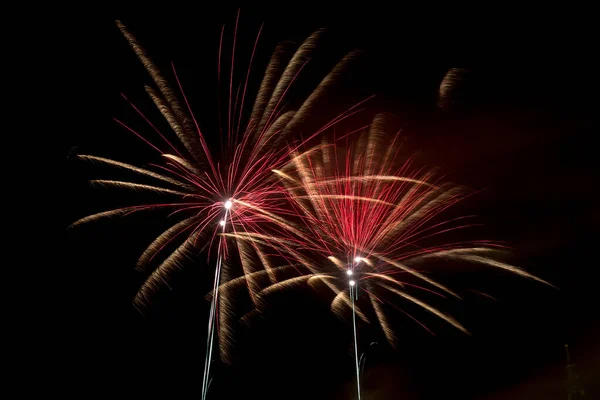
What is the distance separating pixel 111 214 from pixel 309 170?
420 cm

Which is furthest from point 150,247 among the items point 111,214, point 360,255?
point 360,255

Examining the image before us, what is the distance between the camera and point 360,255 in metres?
12.9

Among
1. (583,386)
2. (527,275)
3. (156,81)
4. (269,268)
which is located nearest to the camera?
(527,275)

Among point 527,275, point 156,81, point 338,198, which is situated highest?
point 156,81

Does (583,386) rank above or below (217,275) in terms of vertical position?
above

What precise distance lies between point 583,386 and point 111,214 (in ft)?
94.9

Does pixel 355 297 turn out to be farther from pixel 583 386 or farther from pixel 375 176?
pixel 583 386

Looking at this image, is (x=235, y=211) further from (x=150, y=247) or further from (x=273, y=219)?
(x=150, y=247)

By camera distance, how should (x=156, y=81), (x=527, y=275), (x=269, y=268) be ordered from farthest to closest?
(x=269, y=268) < (x=156, y=81) < (x=527, y=275)

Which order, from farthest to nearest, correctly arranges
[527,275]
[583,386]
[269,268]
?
1. [583,386]
2. [269,268]
3. [527,275]

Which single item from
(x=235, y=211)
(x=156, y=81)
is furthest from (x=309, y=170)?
(x=156, y=81)

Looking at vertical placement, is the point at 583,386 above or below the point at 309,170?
above

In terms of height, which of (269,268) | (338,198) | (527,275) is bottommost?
(527,275)

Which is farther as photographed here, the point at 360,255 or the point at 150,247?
the point at 360,255
